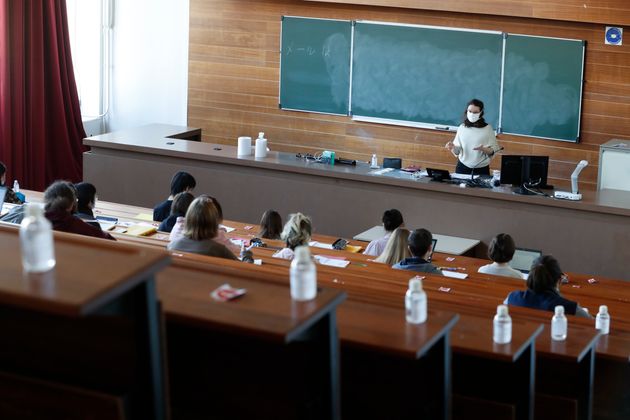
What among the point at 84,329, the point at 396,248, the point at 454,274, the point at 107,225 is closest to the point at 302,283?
the point at 84,329

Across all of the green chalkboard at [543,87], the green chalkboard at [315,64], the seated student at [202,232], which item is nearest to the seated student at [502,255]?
the seated student at [202,232]

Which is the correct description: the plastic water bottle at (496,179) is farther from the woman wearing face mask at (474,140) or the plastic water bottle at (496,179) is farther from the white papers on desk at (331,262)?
the white papers on desk at (331,262)

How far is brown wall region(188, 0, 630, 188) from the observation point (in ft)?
29.3

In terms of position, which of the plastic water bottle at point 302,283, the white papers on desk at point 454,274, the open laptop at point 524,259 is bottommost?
the open laptop at point 524,259

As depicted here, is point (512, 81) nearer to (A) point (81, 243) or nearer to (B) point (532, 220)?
(B) point (532, 220)

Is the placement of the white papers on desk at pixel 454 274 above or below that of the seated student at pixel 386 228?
below

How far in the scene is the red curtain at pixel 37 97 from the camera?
9648mm

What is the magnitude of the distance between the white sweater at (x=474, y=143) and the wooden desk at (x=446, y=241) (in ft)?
2.76

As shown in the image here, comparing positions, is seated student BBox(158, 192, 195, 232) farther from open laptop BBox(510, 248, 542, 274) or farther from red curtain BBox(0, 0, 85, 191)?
red curtain BBox(0, 0, 85, 191)

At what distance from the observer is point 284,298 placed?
268cm

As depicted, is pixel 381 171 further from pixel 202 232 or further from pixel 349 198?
pixel 202 232

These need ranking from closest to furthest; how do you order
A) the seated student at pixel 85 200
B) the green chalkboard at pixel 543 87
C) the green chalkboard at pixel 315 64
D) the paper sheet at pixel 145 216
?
the seated student at pixel 85 200 → the paper sheet at pixel 145 216 → the green chalkboard at pixel 543 87 → the green chalkboard at pixel 315 64

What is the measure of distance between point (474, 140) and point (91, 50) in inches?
185

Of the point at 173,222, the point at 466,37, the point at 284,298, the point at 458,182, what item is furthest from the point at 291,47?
the point at 284,298
